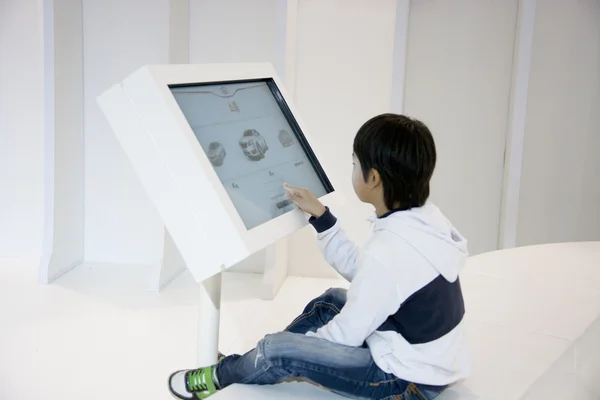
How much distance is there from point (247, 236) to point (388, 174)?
0.38 metres

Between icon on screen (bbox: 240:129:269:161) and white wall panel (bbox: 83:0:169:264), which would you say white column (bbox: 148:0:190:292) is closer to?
white wall panel (bbox: 83:0:169:264)

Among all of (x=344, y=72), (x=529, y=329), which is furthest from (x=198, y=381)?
(x=344, y=72)

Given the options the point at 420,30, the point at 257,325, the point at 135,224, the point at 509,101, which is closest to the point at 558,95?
the point at 509,101

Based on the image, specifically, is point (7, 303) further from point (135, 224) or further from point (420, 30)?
point (420, 30)

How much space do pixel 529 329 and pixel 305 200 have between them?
2.98 feet

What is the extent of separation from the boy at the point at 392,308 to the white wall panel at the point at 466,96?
85.0 inches

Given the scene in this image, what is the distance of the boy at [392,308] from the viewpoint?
1767 mm

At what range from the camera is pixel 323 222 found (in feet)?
6.48

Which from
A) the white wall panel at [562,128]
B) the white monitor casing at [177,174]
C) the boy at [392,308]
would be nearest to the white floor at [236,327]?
the boy at [392,308]

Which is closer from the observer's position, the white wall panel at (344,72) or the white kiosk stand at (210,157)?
the white kiosk stand at (210,157)

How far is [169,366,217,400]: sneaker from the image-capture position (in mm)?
1947

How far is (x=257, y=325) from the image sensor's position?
3.21m

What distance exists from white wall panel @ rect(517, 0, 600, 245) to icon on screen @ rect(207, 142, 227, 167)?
2.57 m

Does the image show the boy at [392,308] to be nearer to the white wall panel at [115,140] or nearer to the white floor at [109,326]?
the white floor at [109,326]
